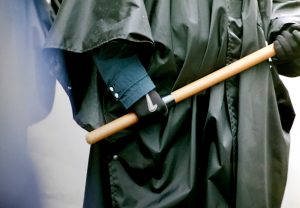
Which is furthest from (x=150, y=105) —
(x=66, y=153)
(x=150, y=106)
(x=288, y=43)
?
(x=66, y=153)

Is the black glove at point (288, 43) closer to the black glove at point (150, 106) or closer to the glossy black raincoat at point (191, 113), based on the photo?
the glossy black raincoat at point (191, 113)

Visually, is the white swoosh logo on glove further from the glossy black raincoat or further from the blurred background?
the blurred background

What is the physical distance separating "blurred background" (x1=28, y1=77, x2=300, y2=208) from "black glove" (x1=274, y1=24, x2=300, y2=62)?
549mm

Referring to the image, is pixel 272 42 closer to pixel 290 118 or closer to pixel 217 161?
pixel 290 118

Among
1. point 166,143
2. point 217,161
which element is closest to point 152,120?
point 166,143

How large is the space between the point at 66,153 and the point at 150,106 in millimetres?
691

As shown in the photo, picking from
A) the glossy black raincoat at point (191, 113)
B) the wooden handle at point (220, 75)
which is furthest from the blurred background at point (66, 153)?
the wooden handle at point (220, 75)

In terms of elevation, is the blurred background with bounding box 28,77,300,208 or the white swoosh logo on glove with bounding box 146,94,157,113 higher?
the white swoosh logo on glove with bounding box 146,94,157,113

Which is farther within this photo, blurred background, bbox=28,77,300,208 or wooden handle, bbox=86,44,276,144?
blurred background, bbox=28,77,300,208

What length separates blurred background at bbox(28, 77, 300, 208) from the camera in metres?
1.34

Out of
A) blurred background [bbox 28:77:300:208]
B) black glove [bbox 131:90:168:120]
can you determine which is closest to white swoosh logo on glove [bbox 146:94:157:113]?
black glove [bbox 131:90:168:120]

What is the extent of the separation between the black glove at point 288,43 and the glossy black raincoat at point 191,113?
2 centimetres

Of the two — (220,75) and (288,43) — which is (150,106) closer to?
(220,75)

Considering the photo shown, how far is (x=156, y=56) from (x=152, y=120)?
0.16 metres
